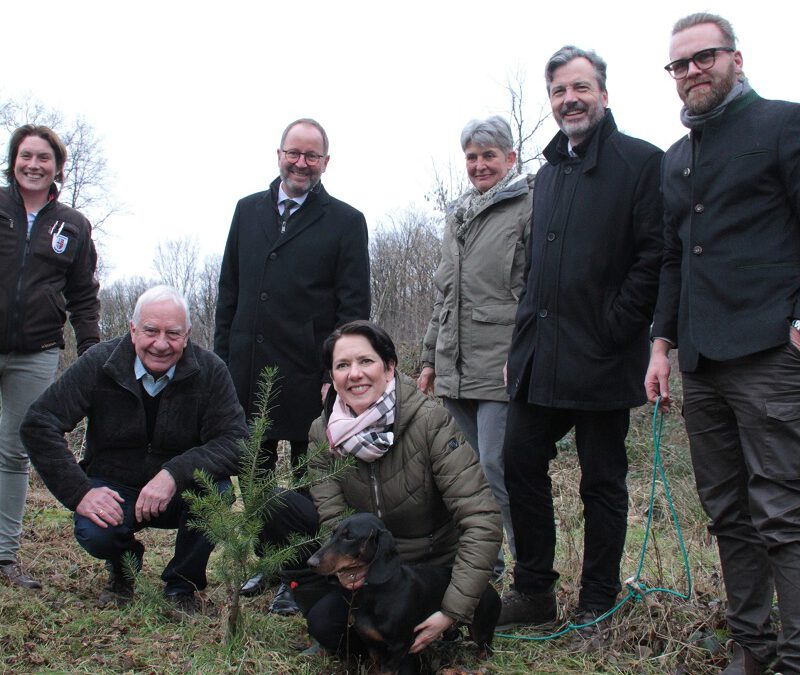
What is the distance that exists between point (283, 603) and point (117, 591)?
2.92 feet

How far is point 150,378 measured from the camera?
3.91 meters

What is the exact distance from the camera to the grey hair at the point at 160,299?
12.4ft

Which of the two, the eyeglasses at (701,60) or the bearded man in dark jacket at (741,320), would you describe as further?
the eyeglasses at (701,60)

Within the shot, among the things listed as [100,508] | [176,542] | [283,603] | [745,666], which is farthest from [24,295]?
[745,666]

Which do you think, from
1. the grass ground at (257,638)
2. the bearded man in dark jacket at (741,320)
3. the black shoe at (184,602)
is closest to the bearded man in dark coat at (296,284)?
the black shoe at (184,602)

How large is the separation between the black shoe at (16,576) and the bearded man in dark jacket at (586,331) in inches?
96.7

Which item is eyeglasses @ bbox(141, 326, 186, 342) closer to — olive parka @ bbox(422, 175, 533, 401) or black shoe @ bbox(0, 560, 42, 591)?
olive parka @ bbox(422, 175, 533, 401)

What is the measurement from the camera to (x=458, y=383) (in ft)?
13.2

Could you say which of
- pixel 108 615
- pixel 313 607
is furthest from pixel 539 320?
pixel 108 615

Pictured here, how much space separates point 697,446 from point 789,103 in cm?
131

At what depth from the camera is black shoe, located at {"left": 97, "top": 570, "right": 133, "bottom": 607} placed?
3.93m

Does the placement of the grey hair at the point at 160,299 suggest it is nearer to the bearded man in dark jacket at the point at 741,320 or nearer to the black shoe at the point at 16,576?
the black shoe at the point at 16,576

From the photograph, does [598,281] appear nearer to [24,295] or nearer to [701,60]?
[701,60]

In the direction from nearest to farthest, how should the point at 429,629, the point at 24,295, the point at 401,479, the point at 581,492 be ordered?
the point at 429,629, the point at 401,479, the point at 581,492, the point at 24,295
